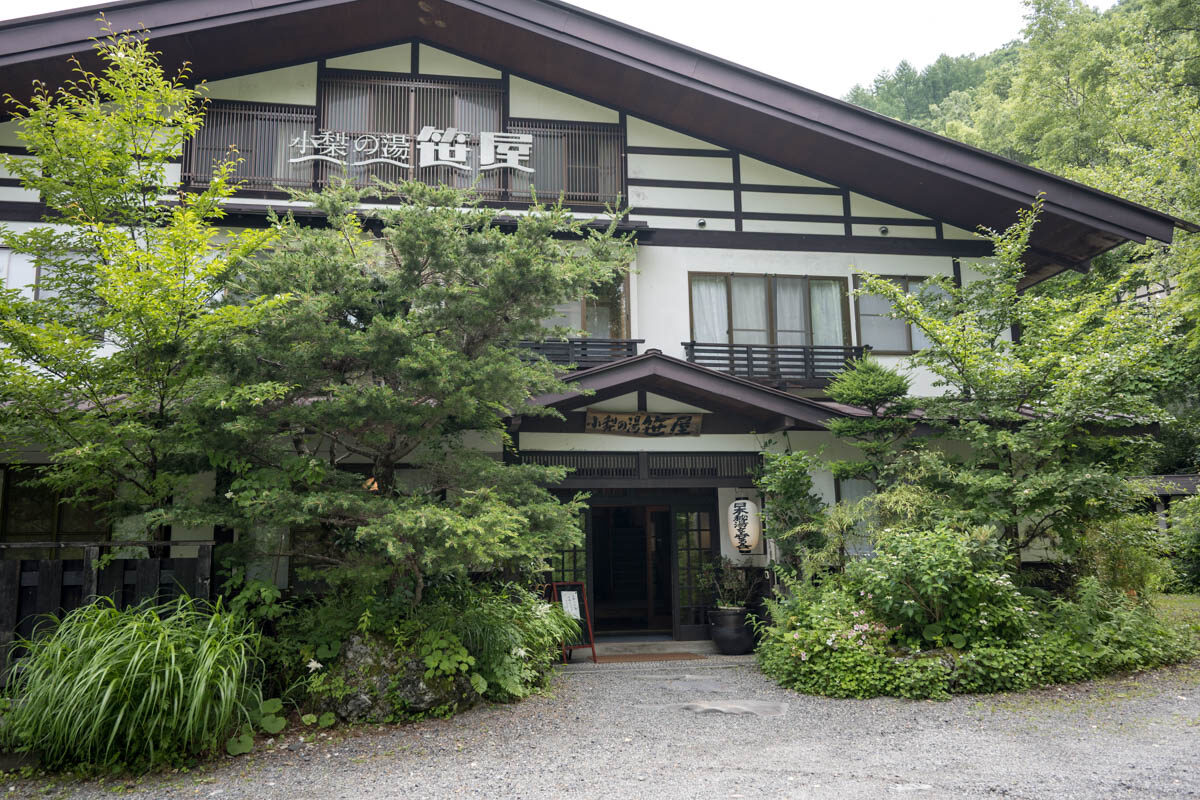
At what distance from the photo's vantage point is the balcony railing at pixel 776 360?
1223cm

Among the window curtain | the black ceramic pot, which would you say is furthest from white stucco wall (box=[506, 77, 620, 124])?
the black ceramic pot

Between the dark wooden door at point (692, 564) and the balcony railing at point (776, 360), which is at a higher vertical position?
the balcony railing at point (776, 360)

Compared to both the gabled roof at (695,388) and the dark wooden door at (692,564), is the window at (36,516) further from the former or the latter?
the dark wooden door at (692,564)

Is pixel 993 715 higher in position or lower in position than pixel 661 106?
lower

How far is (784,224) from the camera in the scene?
12953 millimetres

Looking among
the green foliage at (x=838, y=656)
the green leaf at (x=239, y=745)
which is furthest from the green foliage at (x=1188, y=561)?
the green leaf at (x=239, y=745)

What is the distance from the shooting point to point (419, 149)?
1227 centimetres

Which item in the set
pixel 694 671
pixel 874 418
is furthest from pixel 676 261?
pixel 694 671

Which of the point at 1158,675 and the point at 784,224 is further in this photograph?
the point at 784,224

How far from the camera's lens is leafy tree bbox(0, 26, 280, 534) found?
690 cm

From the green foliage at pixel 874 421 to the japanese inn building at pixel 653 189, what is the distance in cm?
65

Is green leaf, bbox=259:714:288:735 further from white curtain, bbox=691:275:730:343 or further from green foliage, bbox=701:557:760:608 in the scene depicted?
white curtain, bbox=691:275:730:343

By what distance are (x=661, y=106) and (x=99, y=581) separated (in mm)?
9874

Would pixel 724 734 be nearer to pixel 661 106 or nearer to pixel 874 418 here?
pixel 874 418
